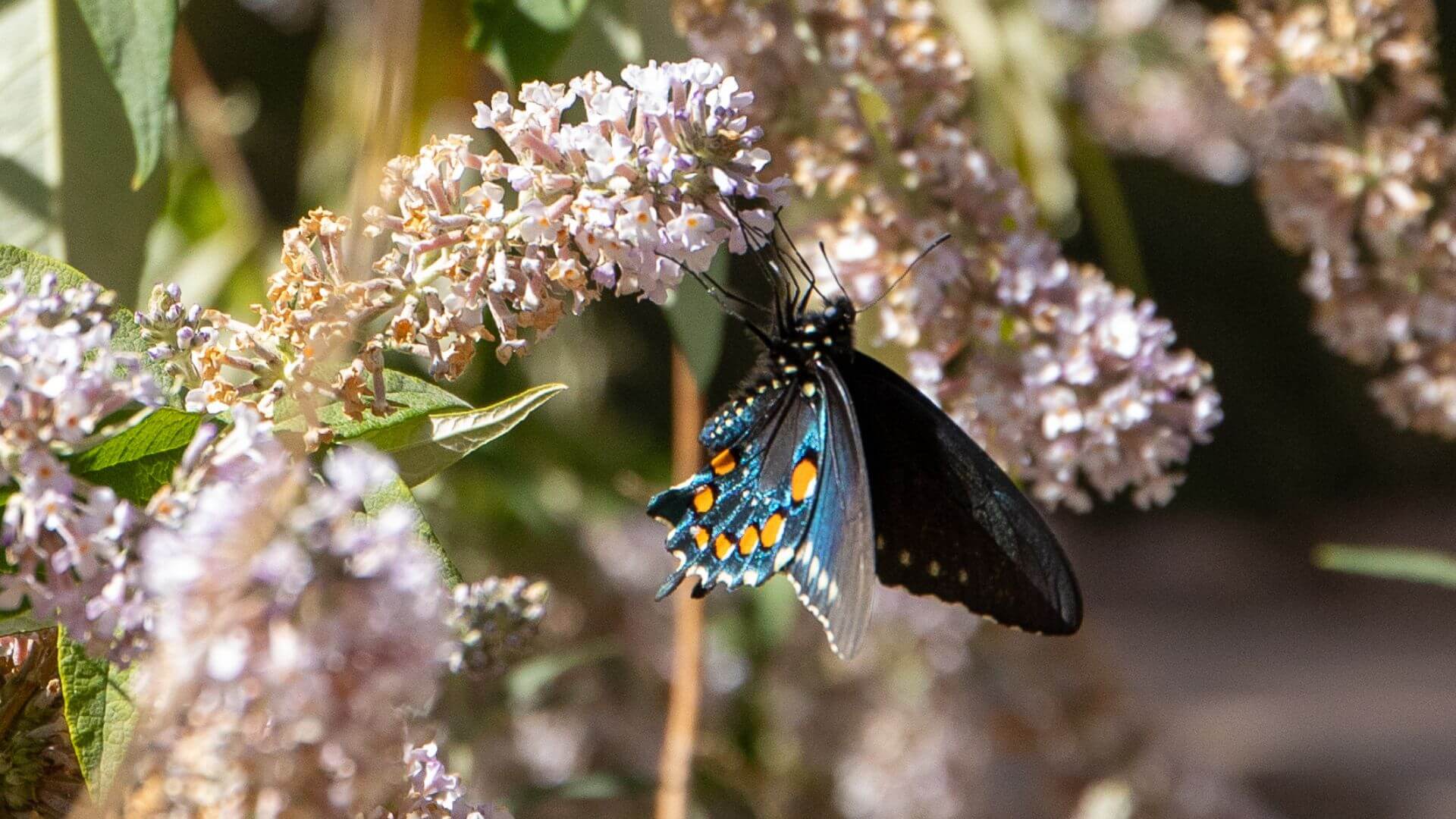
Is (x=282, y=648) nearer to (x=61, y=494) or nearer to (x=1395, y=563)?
(x=61, y=494)

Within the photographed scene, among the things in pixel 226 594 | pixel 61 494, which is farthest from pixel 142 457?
pixel 226 594

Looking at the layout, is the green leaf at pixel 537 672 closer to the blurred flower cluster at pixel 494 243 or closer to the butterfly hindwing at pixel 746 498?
the butterfly hindwing at pixel 746 498

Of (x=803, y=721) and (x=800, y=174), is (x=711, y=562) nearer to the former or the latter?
(x=800, y=174)

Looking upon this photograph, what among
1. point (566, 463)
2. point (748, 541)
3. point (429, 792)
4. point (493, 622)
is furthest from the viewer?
point (566, 463)

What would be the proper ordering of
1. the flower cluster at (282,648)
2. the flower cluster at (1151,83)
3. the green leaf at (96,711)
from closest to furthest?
the flower cluster at (282,648), the green leaf at (96,711), the flower cluster at (1151,83)

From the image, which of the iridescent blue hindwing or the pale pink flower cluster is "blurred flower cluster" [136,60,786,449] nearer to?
the pale pink flower cluster

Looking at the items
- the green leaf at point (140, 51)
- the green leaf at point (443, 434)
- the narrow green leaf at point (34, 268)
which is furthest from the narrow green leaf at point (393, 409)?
the green leaf at point (140, 51)

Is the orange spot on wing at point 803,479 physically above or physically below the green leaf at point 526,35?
below
